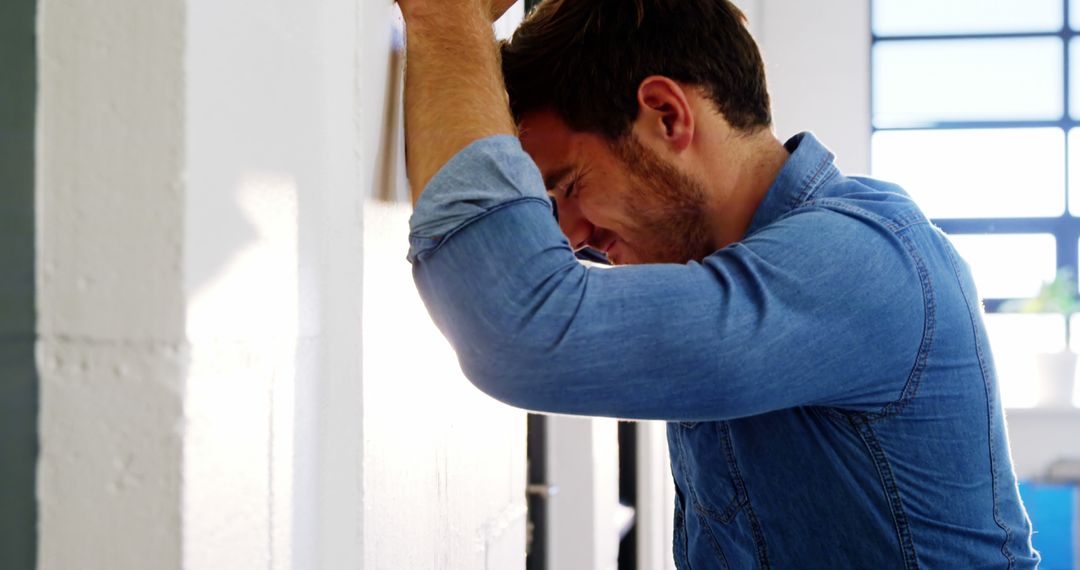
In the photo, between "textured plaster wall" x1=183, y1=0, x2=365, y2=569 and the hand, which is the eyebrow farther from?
"textured plaster wall" x1=183, y1=0, x2=365, y2=569

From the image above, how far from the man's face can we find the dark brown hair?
0.06 ft

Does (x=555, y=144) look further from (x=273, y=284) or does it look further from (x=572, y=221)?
(x=273, y=284)

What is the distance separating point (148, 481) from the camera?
21.0 inches

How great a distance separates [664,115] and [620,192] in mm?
87

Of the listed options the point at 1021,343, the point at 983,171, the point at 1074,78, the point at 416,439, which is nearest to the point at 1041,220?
the point at 983,171

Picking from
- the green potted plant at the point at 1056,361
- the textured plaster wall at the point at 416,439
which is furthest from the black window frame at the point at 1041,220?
the textured plaster wall at the point at 416,439

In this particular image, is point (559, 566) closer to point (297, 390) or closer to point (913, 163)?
point (297, 390)

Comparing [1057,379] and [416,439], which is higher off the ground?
[416,439]

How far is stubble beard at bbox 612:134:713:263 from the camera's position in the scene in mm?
1020

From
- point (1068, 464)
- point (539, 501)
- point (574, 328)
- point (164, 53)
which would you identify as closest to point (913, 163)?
point (1068, 464)

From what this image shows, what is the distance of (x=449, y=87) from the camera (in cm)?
88

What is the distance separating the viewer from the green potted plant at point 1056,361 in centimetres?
419

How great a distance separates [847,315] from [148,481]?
0.54m

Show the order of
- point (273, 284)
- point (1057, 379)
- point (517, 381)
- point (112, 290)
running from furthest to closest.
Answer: point (1057, 379)
point (517, 381)
point (273, 284)
point (112, 290)
